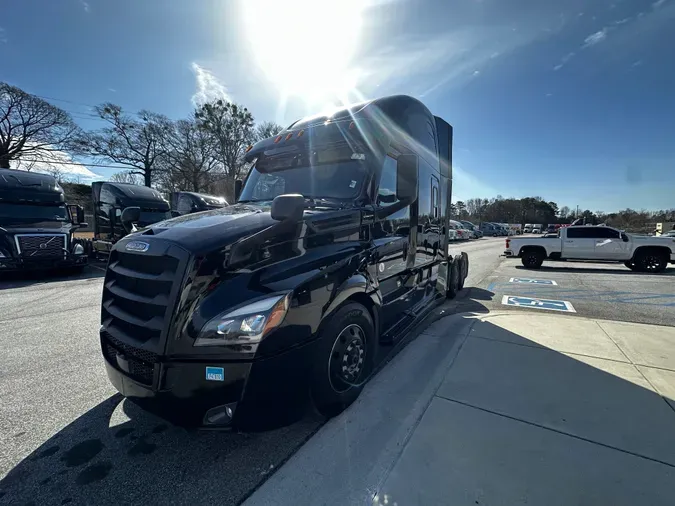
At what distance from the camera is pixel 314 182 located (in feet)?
10.6

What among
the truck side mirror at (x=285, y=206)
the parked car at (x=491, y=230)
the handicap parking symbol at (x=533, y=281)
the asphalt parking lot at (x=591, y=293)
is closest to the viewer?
the truck side mirror at (x=285, y=206)

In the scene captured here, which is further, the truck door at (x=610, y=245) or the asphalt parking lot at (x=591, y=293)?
the truck door at (x=610, y=245)

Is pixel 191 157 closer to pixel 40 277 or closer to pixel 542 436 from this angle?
pixel 40 277

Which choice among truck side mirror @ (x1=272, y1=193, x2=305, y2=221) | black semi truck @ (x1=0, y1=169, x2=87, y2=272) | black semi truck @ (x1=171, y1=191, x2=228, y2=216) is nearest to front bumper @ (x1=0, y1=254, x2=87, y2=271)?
black semi truck @ (x1=0, y1=169, x2=87, y2=272)

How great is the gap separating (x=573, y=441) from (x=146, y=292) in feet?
10.8

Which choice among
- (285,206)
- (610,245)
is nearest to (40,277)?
(285,206)

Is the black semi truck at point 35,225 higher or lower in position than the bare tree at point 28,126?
lower

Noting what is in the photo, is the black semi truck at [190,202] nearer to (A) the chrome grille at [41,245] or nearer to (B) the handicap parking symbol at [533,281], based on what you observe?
(A) the chrome grille at [41,245]

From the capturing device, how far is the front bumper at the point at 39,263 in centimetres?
776

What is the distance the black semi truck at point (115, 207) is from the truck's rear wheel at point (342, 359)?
37.7 ft

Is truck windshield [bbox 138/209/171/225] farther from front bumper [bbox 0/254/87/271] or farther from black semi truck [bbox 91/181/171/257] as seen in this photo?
front bumper [bbox 0/254/87/271]

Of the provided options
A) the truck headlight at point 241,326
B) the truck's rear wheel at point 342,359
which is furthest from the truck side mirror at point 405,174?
the truck headlight at point 241,326

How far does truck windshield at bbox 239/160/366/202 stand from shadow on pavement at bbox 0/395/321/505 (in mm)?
2107

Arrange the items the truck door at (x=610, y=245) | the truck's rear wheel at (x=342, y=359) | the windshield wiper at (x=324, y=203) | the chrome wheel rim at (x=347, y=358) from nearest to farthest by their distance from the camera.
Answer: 1. the truck's rear wheel at (x=342, y=359)
2. the chrome wheel rim at (x=347, y=358)
3. the windshield wiper at (x=324, y=203)
4. the truck door at (x=610, y=245)
